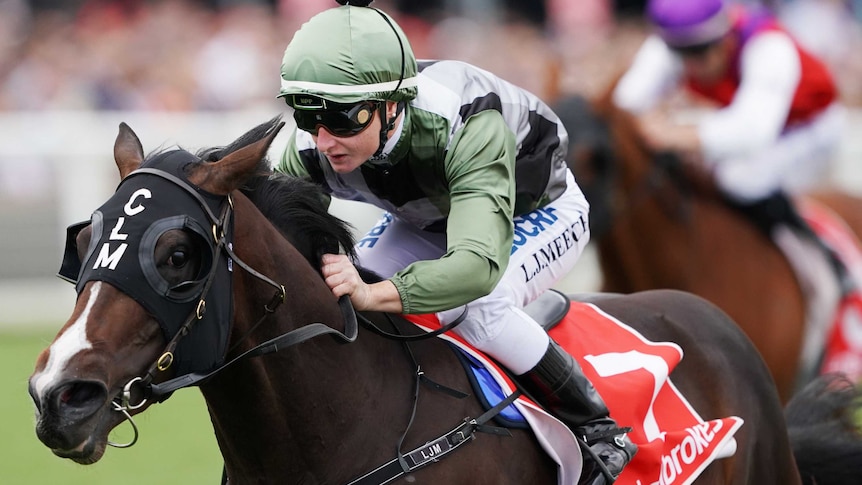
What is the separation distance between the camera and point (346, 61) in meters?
3.41

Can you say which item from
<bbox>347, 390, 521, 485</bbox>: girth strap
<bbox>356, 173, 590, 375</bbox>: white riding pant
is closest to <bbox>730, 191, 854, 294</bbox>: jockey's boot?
<bbox>356, 173, 590, 375</bbox>: white riding pant

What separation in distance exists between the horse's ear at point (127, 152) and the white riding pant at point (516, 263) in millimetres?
841

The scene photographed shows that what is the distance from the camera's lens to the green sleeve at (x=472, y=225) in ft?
11.0

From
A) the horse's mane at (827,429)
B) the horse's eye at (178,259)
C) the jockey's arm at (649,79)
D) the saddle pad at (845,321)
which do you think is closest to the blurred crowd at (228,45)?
the jockey's arm at (649,79)

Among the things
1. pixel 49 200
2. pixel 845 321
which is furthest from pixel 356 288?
pixel 49 200

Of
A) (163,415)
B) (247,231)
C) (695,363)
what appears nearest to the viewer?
(247,231)

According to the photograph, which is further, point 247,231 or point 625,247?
point 625,247

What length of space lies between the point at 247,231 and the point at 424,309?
19.5 inches

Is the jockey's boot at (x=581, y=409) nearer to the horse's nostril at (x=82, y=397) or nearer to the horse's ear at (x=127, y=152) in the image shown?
the horse's ear at (x=127, y=152)

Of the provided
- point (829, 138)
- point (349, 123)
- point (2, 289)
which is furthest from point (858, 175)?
point (349, 123)

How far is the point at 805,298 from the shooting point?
727 cm

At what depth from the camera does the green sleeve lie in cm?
336

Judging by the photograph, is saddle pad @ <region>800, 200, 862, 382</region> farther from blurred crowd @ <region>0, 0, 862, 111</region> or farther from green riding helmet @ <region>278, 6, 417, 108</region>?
blurred crowd @ <region>0, 0, 862, 111</region>

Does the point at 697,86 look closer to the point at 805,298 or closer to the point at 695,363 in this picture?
the point at 805,298
